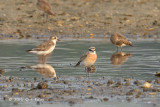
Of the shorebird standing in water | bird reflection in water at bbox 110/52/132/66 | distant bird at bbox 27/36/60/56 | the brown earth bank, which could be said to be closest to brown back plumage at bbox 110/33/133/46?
bird reflection in water at bbox 110/52/132/66

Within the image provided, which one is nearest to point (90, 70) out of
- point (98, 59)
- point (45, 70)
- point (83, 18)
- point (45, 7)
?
point (45, 70)

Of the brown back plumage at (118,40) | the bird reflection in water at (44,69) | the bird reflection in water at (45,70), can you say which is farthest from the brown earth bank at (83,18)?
the bird reflection in water at (45,70)

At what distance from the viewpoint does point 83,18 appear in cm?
2636

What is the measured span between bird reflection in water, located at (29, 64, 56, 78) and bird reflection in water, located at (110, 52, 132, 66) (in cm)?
219

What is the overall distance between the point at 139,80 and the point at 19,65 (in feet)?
13.7

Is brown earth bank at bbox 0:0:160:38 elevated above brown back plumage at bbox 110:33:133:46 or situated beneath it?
elevated above

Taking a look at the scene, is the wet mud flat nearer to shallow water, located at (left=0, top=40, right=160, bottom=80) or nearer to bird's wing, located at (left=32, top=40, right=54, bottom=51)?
shallow water, located at (left=0, top=40, right=160, bottom=80)

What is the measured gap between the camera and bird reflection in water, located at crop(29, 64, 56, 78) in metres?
14.2

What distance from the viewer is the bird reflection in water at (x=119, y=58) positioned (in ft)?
54.4

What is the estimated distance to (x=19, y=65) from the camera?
1577 centimetres

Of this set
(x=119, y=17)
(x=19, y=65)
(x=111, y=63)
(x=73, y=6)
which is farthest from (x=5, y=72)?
(x=73, y=6)

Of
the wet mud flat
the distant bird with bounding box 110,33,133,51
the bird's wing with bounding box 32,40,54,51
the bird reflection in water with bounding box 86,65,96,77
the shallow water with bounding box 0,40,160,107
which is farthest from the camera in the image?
the distant bird with bounding box 110,33,133,51

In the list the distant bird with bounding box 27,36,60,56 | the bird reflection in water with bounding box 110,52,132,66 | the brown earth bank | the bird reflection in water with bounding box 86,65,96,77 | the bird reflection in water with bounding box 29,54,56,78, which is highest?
the brown earth bank

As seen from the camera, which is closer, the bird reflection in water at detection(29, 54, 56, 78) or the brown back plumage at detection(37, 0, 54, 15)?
the bird reflection in water at detection(29, 54, 56, 78)
